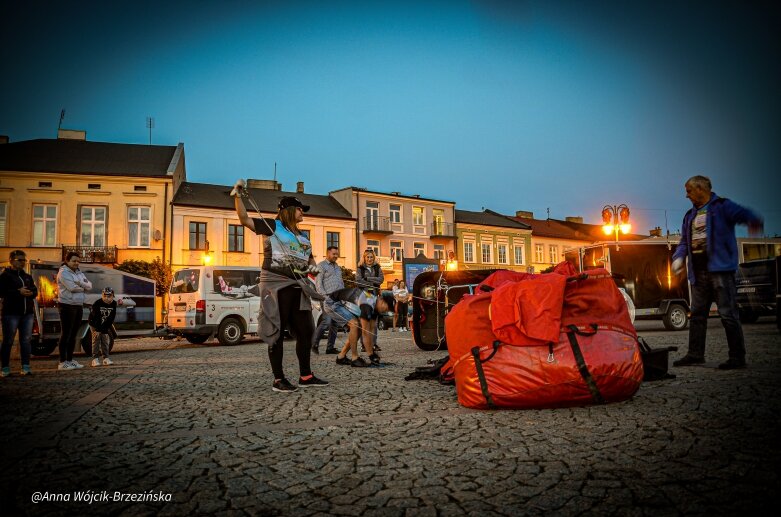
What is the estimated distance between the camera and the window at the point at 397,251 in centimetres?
4533

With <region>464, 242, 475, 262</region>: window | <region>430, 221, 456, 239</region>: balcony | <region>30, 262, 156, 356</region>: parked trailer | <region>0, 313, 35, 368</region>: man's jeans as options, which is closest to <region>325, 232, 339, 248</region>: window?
<region>430, 221, 456, 239</region>: balcony

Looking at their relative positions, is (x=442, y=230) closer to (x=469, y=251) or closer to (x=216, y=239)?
(x=469, y=251)

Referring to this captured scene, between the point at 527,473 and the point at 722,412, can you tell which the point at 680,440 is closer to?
the point at 722,412

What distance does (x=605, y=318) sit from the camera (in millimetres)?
4180

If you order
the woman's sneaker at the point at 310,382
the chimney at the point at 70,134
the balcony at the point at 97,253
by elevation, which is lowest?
the woman's sneaker at the point at 310,382

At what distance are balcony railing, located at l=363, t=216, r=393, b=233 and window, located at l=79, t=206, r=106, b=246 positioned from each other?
19.3 m

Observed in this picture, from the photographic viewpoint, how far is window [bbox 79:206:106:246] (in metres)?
33.6

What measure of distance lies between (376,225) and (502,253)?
1488 cm

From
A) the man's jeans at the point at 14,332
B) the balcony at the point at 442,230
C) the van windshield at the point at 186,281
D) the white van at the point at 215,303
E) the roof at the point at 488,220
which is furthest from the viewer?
the roof at the point at 488,220

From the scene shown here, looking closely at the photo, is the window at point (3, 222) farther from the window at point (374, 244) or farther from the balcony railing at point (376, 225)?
the window at point (374, 244)

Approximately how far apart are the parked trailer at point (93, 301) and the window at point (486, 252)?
39.2 m

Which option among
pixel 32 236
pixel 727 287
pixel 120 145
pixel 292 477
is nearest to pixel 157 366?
pixel 292 477

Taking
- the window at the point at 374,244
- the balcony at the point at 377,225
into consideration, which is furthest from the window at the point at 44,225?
the window at the point at 374,244

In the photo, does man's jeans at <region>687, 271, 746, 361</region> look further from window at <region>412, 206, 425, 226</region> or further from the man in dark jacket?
window at <region>412, 206, 425, 226</region>
